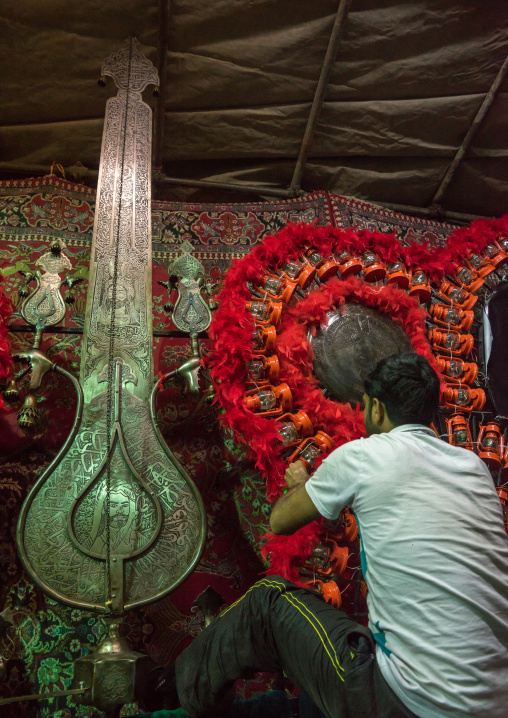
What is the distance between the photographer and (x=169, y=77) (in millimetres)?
3020

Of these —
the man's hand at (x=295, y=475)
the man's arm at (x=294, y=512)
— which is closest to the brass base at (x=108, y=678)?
the man's arm at (x=294, y=512)

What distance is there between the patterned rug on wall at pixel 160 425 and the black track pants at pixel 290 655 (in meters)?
0.69

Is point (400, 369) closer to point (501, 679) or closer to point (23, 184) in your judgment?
point (501, 679)

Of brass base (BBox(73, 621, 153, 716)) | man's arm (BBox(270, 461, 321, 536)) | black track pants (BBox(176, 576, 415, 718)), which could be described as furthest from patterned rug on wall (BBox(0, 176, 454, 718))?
man's arm (BBox(270, 461, 321, 536))

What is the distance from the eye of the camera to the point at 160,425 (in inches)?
96.0

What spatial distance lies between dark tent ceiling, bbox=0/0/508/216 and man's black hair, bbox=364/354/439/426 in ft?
7.41

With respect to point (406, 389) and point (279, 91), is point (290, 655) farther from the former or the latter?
point (279, 91)

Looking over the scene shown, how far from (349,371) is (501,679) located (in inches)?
54.4

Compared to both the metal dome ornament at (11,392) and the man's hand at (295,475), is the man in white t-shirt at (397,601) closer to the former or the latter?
the man's hand at (295,475)

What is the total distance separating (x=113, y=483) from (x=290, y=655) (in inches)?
32.9

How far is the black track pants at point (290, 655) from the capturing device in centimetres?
114

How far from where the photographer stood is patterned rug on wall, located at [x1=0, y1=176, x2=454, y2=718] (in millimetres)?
1985

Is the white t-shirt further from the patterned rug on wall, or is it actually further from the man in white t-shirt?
the patterned rug on wall

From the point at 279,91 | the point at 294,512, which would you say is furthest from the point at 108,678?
the point at 279,91
